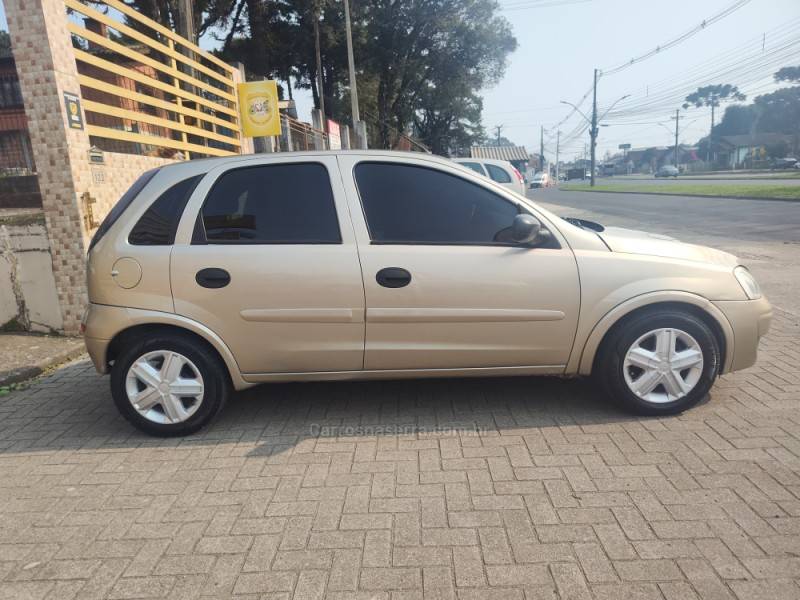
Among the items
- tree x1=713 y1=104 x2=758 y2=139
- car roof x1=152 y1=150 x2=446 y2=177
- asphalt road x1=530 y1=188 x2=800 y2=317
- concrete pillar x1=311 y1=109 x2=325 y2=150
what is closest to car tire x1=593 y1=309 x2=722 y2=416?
car roof x1=152 y1=150 x2=446 y2=177

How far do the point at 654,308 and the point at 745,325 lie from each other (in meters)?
0.62

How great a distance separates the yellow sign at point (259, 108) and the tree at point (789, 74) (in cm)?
8752

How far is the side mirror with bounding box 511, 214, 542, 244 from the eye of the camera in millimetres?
3518

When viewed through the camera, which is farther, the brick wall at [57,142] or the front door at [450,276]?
the brick wall at [57,142]

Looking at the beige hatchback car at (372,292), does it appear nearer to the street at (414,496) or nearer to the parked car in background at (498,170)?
the street at (414,496)

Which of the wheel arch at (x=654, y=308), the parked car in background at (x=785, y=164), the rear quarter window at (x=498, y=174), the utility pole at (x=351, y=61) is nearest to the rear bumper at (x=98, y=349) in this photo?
the wheel arch at (x=654, y=308)

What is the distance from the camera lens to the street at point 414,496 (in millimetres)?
2340

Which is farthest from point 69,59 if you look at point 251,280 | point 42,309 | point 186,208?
point 251,280

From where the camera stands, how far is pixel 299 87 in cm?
3862

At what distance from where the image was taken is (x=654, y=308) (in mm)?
3662

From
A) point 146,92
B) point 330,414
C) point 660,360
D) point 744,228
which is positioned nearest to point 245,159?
point 330,414

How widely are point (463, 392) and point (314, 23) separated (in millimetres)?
30178

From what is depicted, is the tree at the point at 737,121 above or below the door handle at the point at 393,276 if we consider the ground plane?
above

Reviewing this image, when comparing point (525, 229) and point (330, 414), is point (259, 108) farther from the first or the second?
point (525, 229)
